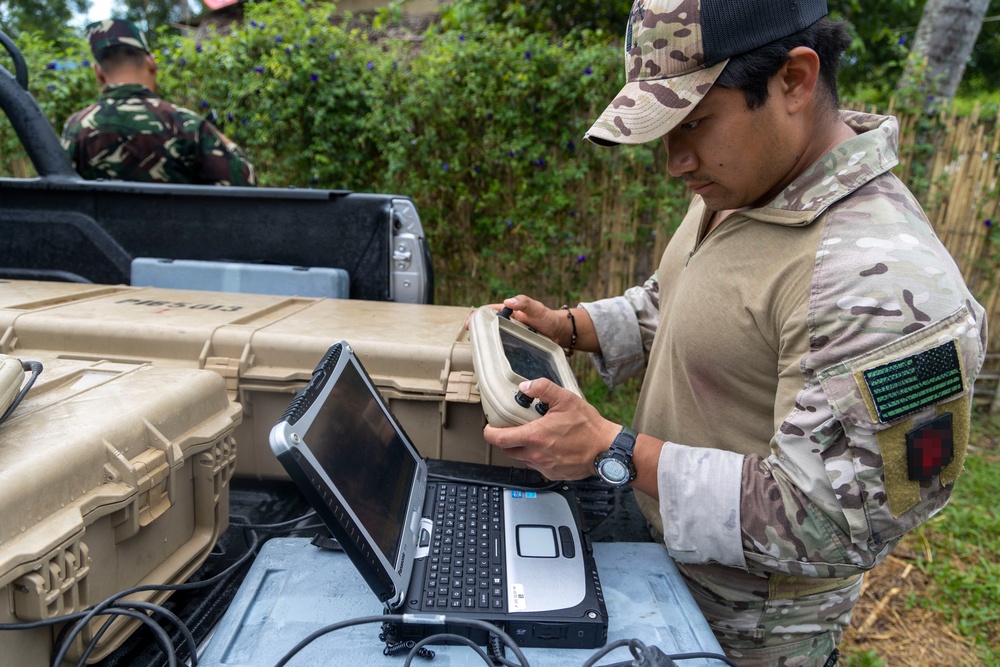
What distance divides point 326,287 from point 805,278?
150 cm

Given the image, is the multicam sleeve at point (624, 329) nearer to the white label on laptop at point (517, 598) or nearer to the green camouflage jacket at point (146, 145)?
the white label on laptop at point (517, 598)

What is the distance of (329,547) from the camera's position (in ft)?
3.77

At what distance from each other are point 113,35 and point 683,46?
295 centimetres

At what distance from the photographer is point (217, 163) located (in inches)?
115

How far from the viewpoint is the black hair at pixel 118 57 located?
2.99 m

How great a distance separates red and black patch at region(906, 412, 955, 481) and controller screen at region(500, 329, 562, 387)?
0.65 m

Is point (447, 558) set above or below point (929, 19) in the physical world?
below

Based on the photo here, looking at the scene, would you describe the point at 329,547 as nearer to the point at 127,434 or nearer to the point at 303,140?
the point at 127,434

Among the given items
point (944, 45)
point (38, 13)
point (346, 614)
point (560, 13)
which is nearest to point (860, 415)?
point (346, 614)

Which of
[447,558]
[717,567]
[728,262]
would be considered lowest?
[717,567]

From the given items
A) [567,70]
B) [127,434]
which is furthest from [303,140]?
[127,434]

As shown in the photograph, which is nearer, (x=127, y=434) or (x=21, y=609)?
(x=21, y=609)

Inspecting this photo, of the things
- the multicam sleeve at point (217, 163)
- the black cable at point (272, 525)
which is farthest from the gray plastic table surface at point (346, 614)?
the multicam sleeve at point (217, 163)

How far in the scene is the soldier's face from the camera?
1.09m
